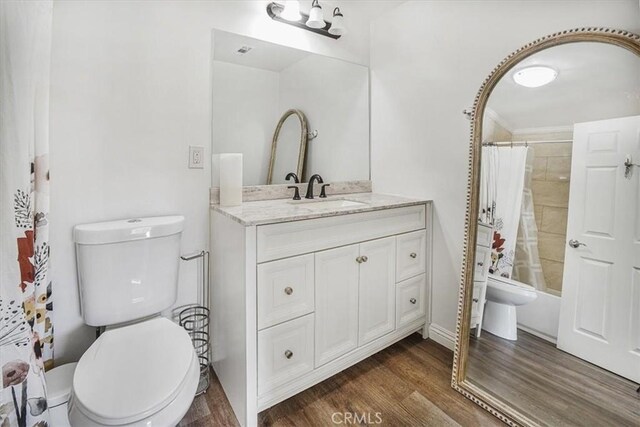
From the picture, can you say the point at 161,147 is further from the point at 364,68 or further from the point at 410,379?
the point at 410,379

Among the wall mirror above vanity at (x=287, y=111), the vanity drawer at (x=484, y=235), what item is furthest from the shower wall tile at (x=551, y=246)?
the wall mirror above vanity at (x=287, y=111)

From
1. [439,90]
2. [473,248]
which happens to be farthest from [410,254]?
[439,90]

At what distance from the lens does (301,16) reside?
1911mm

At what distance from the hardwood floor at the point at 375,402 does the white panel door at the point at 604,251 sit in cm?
56

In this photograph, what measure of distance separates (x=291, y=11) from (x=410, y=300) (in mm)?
1850

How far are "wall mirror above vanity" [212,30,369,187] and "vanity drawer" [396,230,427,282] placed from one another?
25.2 inches

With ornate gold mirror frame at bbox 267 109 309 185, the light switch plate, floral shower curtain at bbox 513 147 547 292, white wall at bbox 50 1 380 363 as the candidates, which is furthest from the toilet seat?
floral shower curtain at bbox 513 147 547 292

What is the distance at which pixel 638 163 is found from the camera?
3.77 feet

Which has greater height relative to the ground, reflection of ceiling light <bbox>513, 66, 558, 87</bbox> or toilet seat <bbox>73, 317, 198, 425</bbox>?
reflection of ceiling light <bbox>513, 66, 558, 87</bbox>

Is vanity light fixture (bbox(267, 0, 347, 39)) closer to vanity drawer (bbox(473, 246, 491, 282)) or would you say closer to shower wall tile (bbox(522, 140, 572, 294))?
shower wall tile (bbox(522, 140, 572, 294))

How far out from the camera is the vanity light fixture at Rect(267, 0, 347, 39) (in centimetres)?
181

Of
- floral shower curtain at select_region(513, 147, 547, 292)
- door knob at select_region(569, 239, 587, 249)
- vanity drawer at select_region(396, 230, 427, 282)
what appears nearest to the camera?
door knob at select_region(569, 239, 587, 249)

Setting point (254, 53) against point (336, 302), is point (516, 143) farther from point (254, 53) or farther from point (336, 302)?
point (254, 53)

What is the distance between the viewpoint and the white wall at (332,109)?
2057mm
